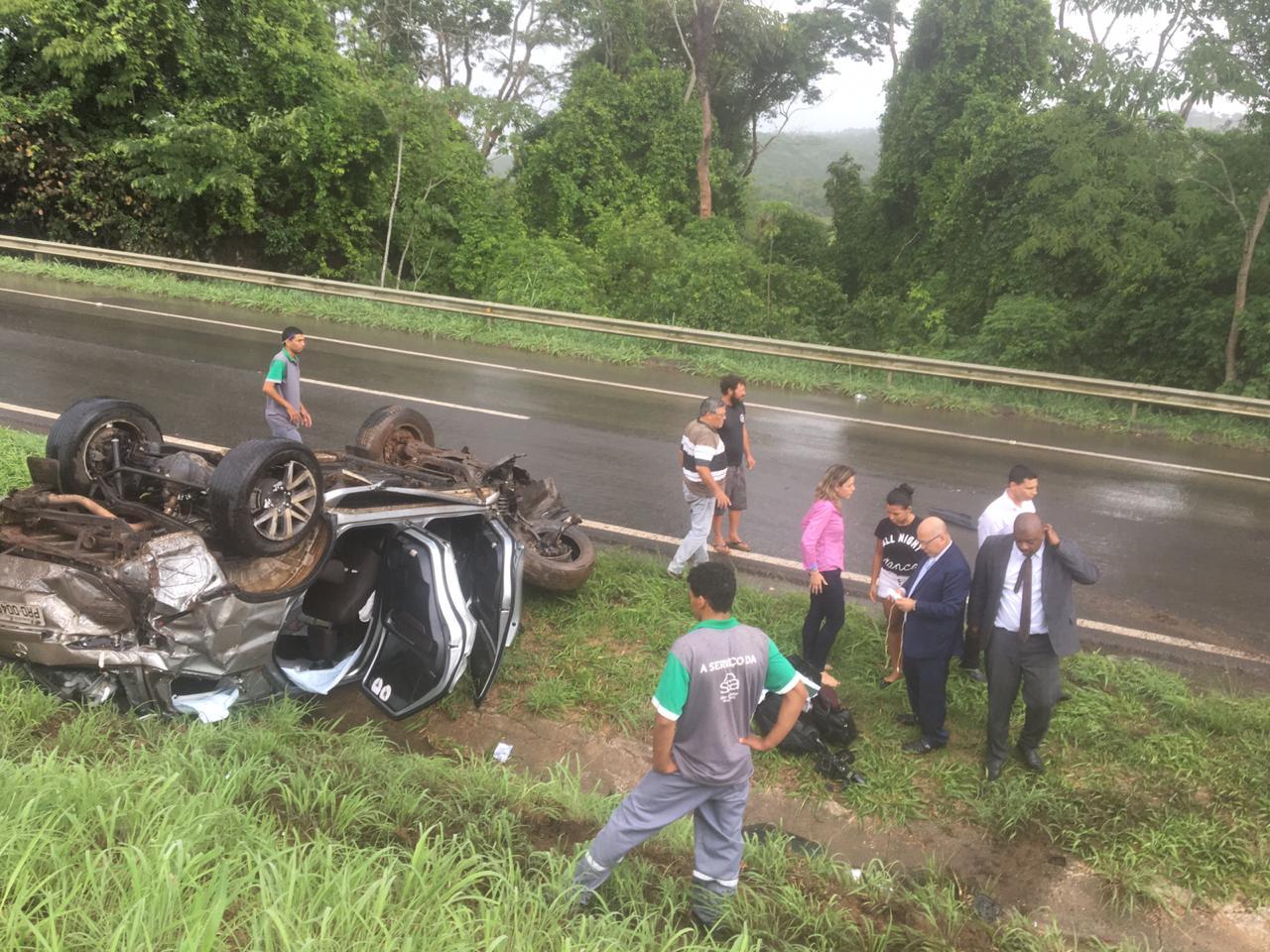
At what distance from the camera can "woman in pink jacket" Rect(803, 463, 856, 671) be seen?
582 cm

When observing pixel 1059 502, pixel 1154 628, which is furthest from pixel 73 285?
pixel 1154 628

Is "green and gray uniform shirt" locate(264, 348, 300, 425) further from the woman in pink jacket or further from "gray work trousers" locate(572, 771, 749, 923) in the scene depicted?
"gray work trousers" locate(572, 771, 749, 923)

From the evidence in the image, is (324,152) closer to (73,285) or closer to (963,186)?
(73,285)

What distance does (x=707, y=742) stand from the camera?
11.5ft

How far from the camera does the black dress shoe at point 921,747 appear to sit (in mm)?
5449

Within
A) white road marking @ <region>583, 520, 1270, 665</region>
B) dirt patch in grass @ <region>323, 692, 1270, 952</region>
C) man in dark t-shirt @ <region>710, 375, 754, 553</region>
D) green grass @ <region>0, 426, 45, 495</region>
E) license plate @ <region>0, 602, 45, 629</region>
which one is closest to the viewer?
dirt patch in grass @ <region>323, 692, 1270, 952</region>

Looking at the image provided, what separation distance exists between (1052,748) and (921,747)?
807 mm

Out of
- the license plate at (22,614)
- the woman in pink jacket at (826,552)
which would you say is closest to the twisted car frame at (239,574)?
the license plate at (22,614)

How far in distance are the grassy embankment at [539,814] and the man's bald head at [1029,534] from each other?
1.35 metres

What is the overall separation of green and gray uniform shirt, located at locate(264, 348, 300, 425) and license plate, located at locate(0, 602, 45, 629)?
11.7 feet

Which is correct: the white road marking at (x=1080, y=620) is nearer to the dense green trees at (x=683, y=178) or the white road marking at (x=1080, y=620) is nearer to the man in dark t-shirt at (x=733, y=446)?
the man in dark t-shirt at (x=733, y=446)

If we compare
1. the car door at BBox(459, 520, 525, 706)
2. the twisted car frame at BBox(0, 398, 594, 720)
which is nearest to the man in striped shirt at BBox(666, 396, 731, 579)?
the twisted car frame at BBox(0, 398, 594, 720)

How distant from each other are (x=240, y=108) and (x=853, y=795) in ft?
67.2

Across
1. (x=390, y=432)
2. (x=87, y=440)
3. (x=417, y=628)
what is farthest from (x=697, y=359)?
(x=87, y=440)
